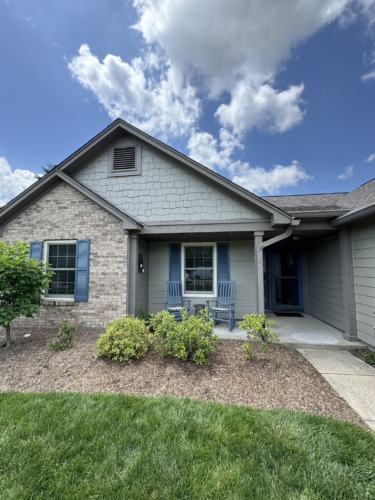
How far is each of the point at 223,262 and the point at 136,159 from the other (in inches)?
155

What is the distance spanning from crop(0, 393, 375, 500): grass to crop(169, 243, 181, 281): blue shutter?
443cm

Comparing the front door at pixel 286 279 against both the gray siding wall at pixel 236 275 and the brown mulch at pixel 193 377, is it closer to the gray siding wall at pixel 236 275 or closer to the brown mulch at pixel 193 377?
the gray siding wall at pixel 236 275

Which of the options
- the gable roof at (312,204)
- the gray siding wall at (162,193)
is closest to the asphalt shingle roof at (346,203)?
the gable roof at (312,204)

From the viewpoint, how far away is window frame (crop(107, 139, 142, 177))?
6715 mm

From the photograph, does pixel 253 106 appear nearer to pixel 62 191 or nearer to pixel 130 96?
pixel 130 96

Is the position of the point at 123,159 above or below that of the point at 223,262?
above

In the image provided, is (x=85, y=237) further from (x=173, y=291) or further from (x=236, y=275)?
(x=236, y=275)

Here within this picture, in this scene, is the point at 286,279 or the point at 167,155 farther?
the point at 286,279

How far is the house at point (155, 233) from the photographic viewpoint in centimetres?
554

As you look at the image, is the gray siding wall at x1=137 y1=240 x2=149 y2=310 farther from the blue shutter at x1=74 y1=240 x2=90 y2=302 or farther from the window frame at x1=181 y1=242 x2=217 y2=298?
the blue shutter at x1=74 y1=240 x2=90 y2=302

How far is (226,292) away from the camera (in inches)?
267

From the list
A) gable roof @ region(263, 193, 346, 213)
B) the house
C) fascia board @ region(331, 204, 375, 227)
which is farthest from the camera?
gable roof @ region(263, 193, 346, 213)

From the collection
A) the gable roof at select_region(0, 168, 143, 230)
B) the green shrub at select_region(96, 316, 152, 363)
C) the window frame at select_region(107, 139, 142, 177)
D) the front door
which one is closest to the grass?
the green shrub at select_region(96, 316, 152, 363)

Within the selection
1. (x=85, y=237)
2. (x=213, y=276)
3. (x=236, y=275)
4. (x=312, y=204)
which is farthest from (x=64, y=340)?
(x=312, y=204)
